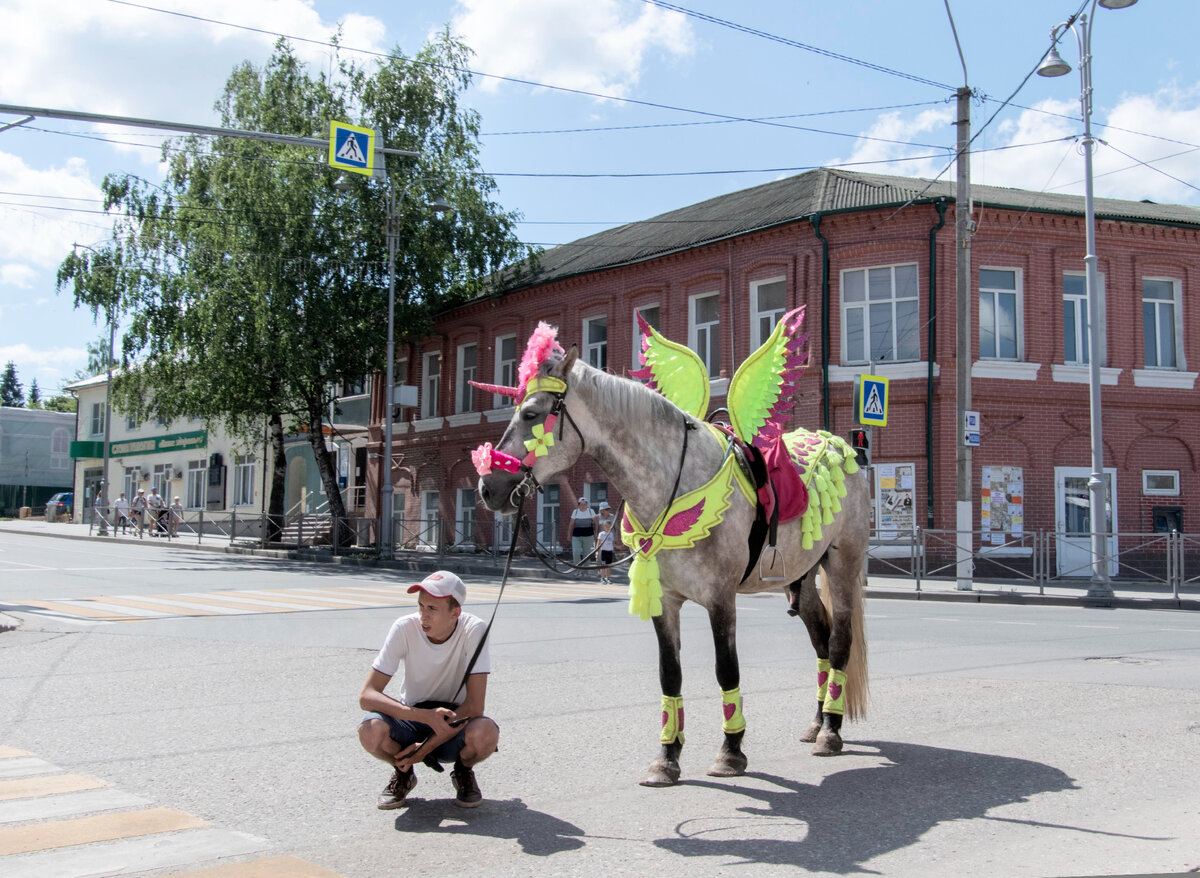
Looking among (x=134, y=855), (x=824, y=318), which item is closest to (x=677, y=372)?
(x=134, y=855)

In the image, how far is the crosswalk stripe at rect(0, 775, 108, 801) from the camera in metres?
5.30

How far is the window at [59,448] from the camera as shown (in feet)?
254

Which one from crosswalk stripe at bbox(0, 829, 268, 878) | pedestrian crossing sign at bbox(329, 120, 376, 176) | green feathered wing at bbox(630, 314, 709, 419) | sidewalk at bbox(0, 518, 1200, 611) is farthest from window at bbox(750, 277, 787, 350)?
crosswalk stripe at bbox(0, 829, 268, 878)

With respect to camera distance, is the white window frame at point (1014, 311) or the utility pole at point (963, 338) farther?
the white window frame at point (1014, 311)

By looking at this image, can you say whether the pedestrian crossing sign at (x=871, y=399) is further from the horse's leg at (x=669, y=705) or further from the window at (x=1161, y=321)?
the horse's leg at (x=669, y=705)

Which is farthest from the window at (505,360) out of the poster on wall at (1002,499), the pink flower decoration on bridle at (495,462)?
the pink flower decoration on bridle at (495,462)

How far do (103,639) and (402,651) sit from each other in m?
8.65

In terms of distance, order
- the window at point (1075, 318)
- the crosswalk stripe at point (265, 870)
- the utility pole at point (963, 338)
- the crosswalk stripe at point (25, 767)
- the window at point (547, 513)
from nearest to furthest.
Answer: the crosswalk stripe at point (265, 870) → the crosswalk stripe at point (25, 767) → the utility pole at point (963, 338) → the window at point (1075, 318) → the window at point (547, 513)

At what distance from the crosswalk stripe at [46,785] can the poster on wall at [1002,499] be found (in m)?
21.7

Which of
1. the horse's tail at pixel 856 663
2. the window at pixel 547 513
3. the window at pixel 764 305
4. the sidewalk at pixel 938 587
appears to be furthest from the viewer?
the window at pixel 547 513

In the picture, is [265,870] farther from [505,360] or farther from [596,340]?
[505,360]

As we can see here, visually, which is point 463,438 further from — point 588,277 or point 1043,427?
point 1043,427

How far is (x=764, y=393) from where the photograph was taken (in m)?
6.52

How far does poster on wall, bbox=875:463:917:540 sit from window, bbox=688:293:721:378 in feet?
18.9
